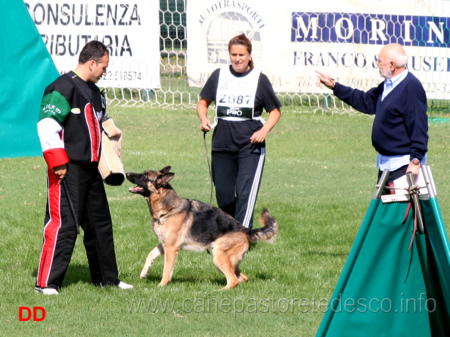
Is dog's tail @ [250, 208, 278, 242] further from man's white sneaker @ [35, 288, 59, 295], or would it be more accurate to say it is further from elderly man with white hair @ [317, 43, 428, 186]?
man's white sneaker @ [35, 288, 59, 295]

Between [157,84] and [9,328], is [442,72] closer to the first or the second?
[157,84]

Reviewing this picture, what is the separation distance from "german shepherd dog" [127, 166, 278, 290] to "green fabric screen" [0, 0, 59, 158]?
7187 mm

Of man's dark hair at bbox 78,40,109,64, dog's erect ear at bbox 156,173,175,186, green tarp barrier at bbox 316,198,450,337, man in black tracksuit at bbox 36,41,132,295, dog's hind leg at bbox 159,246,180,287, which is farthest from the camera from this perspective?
dog's erect ear at bbox 156,173,175,186

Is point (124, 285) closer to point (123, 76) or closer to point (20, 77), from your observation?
point (20, 77)

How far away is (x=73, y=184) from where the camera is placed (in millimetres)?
6516

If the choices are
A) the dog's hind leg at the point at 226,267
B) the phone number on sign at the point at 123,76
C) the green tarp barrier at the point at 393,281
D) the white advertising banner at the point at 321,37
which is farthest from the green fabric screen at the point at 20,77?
the green tarp barrier at the point at 393,281

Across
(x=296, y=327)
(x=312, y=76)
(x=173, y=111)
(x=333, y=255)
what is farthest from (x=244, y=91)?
(x=173, y=111)

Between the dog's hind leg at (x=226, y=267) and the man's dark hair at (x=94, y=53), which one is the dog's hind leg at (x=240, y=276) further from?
the man's dark hair at (x=94, y=53)

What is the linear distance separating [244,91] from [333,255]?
187 cm

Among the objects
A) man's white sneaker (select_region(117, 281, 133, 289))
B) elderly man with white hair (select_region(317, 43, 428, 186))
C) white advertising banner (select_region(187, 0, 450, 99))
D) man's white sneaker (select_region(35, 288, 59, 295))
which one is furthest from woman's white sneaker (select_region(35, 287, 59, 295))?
white advertising banner (select_region(187, 0, 450, 99))

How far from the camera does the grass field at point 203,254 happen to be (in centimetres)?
600

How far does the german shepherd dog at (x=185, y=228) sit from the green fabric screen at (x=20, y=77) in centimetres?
719

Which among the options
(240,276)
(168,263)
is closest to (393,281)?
(240,276)

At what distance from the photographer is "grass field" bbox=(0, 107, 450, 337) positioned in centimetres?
600
